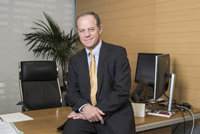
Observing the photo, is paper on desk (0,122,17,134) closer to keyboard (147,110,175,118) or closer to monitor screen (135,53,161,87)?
keyboard (147,110,175,118)

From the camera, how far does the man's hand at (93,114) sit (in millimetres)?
1861

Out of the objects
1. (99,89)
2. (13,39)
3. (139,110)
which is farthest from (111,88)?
(13,39)

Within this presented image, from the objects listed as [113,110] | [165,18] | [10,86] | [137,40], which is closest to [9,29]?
[10,86]

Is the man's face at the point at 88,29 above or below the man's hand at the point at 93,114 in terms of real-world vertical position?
above

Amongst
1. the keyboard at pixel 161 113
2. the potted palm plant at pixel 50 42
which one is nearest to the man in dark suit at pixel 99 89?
the keyboard at pixel 161 113

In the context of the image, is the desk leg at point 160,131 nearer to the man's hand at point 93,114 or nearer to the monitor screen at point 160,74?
the monitor screen at point 160,74

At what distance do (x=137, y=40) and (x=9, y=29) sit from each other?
2407 millimetres

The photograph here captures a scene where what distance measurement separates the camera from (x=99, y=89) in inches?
77.2

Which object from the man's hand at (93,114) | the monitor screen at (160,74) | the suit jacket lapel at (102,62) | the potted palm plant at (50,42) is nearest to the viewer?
the man's hand at (93,114)

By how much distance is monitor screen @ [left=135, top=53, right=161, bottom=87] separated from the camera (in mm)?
3482

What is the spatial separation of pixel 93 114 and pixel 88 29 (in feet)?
2.10

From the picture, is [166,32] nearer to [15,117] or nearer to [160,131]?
[160,131]

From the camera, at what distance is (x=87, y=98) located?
2025mm

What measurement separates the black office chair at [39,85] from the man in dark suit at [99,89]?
1334mm
